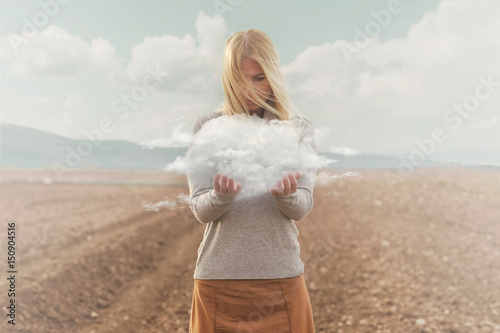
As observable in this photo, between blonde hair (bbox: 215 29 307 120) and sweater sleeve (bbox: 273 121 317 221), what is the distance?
80 millimetres

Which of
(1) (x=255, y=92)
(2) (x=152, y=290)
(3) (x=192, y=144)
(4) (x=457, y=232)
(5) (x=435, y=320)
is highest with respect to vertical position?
(1) (x=255, y=92)

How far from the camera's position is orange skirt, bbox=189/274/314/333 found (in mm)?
1174

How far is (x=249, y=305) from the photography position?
1173mm

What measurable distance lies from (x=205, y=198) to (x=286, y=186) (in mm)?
230

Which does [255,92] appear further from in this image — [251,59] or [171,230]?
[171,230]

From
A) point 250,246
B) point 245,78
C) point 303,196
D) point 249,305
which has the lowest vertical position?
point 249,305

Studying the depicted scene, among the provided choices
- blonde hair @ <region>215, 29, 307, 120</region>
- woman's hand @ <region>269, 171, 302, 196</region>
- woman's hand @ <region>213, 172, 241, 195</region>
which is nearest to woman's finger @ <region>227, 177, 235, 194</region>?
woman's hand @ <region>213, 172, 241, 195</region>

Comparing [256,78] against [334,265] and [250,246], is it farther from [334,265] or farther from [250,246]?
[334,265]

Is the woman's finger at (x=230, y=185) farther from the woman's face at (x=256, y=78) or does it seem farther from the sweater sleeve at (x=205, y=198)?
the woman's face at (x=256, y=78)

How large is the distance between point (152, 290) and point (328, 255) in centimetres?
160

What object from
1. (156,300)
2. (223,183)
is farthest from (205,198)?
(156,300)

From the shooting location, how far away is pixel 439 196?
4.79 metres

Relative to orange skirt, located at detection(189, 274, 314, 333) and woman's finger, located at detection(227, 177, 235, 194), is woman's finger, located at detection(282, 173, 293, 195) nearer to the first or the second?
woman's finger, located at detection(227, 177, 235, 194)

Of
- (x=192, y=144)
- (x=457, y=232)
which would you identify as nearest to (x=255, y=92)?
(x=192, y=144)
